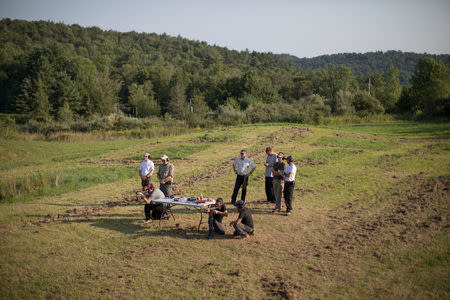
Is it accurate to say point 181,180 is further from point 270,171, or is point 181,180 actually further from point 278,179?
point 278,179

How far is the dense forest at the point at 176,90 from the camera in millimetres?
47250

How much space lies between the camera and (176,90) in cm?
7456

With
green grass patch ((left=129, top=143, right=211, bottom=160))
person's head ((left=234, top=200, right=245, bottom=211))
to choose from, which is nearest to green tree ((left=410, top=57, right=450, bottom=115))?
green grass patch ((left=129, top=143, right=211, bottom=160))

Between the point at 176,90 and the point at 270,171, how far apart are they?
63781mm

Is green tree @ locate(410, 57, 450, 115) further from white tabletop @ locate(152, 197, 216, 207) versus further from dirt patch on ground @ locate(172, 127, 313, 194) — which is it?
white tabletop @ locate(152, 197, 216, 207)

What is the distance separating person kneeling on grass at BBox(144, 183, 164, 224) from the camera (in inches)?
474

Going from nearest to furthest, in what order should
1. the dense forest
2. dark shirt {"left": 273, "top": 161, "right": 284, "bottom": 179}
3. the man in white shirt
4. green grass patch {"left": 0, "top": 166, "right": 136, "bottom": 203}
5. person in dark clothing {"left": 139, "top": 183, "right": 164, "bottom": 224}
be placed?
person in dark clothing {"left": 139, "top": 183, "right": 164, "bottom": 224}, the man in white shirt, dark shirt {"left": 273, "top": 161, "right": 284, "bottom": 179}, green grass patch {"left": 0, "top": 166, "right": 136, "bottom": 203}, the dense forest

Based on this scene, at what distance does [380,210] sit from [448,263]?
4.25m

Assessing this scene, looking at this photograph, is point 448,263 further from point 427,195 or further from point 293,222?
point 427,195

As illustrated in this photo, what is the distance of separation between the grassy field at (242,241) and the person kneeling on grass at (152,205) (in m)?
0.40

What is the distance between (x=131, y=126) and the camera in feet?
145

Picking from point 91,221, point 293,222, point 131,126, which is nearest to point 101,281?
point 91,221

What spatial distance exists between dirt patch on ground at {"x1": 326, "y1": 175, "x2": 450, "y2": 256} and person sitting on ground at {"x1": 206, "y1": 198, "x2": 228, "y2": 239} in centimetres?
328

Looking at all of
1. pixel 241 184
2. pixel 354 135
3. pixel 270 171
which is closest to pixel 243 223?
pixel 241 184
